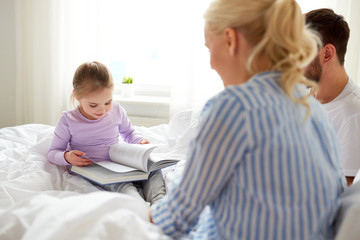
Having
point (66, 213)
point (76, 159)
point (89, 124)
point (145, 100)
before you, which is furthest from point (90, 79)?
point (145, 100)

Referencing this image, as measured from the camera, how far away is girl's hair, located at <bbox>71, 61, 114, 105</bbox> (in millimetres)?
1498

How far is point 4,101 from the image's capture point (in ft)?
10.7

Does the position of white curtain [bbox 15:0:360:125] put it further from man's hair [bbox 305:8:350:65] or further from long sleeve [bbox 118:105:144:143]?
man's hair [bbox 305:8:350:65]

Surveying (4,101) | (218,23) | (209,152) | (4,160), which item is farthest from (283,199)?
(4,101)

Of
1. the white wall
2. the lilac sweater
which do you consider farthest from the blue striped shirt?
the white wall

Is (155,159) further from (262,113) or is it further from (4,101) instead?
(4,101)

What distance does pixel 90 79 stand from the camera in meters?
1.50

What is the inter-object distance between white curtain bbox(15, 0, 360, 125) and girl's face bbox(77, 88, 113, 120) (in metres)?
1.12

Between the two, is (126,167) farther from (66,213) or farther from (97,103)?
(66,213)

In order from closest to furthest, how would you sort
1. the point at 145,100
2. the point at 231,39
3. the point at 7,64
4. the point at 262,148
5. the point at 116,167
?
the point at 262,148, the point at 231,39, the point at 116,167, the point at 145,100, the point at 7,64

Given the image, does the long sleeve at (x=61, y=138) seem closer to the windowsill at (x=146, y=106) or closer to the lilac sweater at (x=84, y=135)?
the lilac sweater at (x=84, y=135)

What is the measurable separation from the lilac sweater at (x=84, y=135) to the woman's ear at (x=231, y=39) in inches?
37.3

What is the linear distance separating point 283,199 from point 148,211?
36cm

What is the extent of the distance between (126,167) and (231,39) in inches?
29.7
